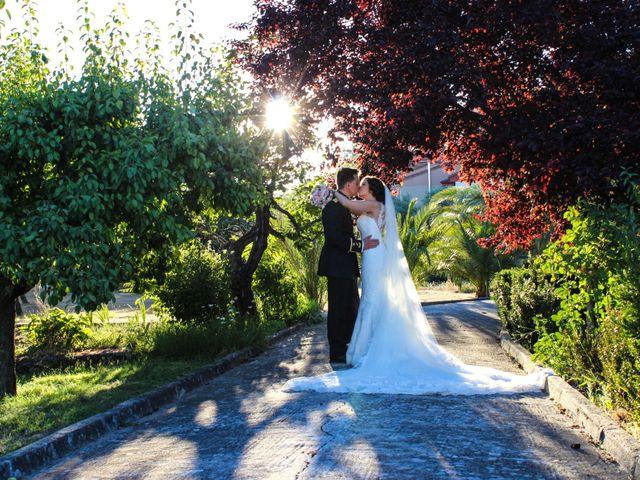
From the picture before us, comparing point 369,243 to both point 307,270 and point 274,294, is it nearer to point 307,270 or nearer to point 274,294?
point 274,294

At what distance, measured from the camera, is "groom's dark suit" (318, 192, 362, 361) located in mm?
9602

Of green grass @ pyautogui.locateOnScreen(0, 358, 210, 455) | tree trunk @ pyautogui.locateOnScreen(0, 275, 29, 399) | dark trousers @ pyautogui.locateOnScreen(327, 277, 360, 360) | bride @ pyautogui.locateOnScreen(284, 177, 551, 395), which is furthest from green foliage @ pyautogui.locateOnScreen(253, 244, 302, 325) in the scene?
tree trunk @ pyautogui.locateOnScreen(0, 275, 29, 399)

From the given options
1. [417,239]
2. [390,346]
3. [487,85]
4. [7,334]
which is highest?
[487,85]

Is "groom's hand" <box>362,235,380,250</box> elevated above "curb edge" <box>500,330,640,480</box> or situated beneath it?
elevated above

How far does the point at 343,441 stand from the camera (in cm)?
531

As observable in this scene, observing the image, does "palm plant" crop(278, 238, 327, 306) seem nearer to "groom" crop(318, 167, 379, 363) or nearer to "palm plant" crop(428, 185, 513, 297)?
"palm plant" crop(428, 185, 513, 297)

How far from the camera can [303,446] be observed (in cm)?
524

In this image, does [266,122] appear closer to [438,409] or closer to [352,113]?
[352,113]

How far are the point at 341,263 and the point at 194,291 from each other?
4.15m

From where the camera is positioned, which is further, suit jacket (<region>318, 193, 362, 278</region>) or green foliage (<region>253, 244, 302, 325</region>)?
green foliage (<region>253, 244, 302, 325</region>)

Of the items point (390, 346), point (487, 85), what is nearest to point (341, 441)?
point (390, 346)

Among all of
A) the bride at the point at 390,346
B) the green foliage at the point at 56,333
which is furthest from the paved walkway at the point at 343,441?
the green foliage at the point at 56,333

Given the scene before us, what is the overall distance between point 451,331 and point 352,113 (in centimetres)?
580

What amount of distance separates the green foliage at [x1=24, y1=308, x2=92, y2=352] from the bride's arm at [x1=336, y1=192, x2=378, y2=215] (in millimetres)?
5809
